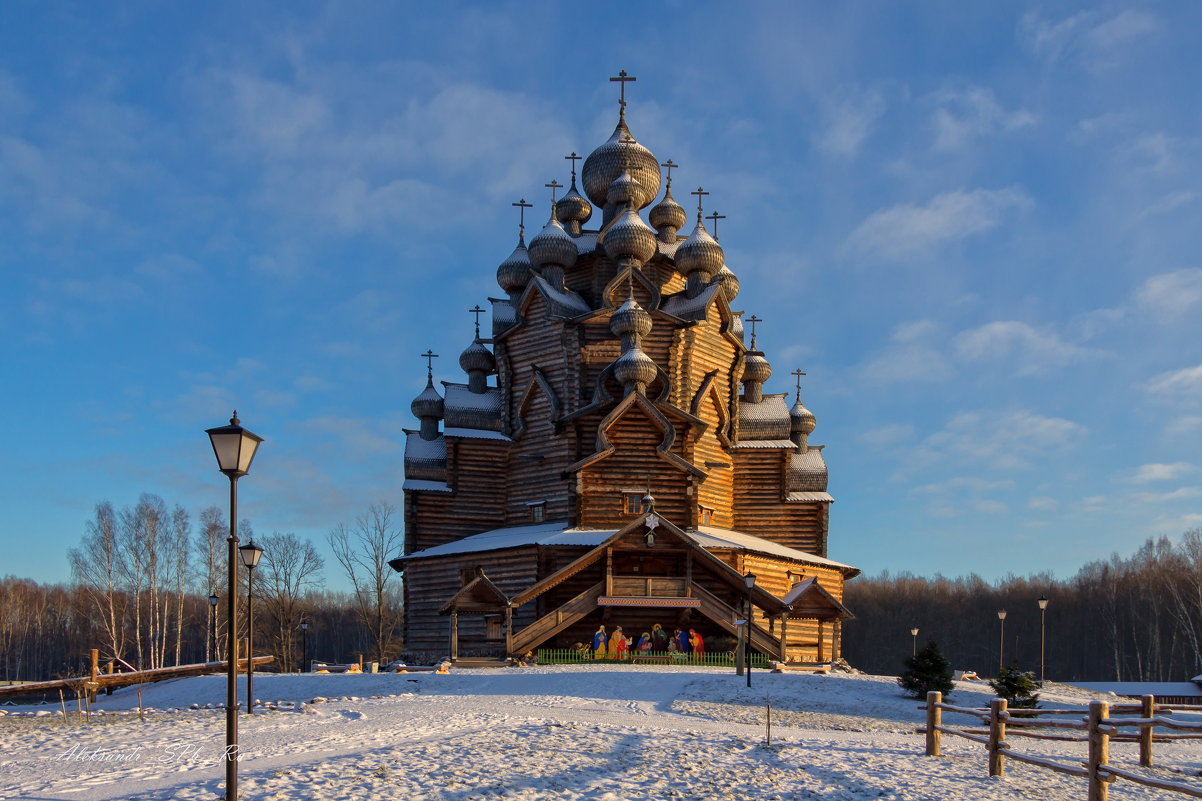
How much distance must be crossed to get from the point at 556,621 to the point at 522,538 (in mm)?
4731

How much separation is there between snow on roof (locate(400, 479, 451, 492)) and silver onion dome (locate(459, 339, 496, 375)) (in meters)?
4.71

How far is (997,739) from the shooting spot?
13.0m

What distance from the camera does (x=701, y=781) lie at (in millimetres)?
11188

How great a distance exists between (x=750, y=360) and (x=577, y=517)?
11.1 meters

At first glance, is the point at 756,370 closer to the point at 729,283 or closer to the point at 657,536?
the point at 729,283

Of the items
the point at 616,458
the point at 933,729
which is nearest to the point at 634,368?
the point at 616,458

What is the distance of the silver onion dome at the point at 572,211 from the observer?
1547 inches

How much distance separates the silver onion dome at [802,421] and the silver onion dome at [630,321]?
26.3 ft

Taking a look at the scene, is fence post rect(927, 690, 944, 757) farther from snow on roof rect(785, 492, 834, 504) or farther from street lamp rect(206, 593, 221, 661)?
snow on roof rect(785, 492, 834, 504)

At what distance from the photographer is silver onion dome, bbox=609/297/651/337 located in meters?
32.8

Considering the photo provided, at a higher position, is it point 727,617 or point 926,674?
point 727,617

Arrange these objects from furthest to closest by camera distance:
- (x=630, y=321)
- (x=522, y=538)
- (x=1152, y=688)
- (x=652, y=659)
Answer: (x=1152, y=688), (x=630, y=321), (x=522, y=538), (x=652, y=659)

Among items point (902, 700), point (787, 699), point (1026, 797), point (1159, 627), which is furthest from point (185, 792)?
point (1159, 627)

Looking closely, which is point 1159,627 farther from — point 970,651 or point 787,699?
point 787,699
